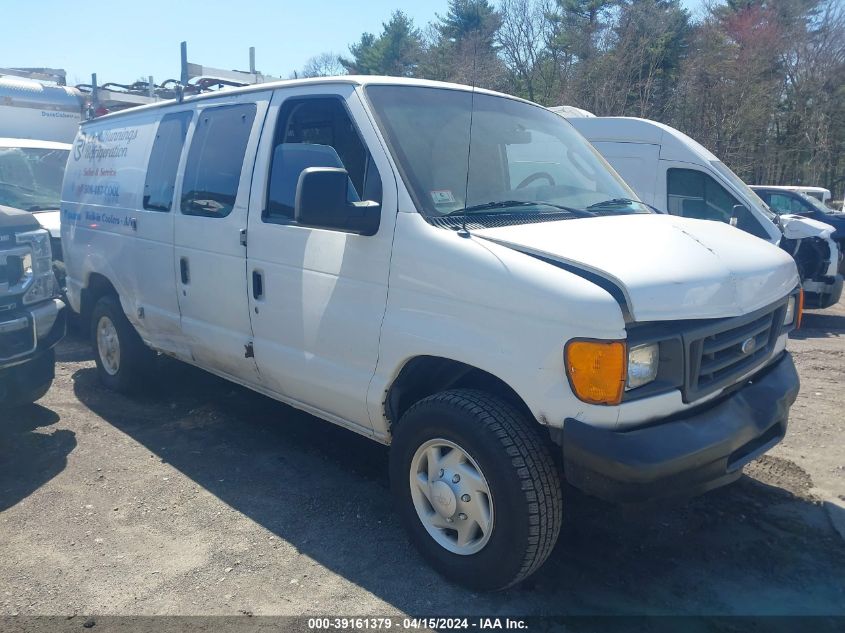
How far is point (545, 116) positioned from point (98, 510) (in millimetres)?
3457

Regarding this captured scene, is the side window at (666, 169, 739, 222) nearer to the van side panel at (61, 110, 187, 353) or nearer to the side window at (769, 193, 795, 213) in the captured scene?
the side window at (769, 193, 795, 213)

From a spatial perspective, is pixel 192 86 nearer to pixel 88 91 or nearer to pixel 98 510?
pixel 98 510

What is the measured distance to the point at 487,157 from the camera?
3.76 metres

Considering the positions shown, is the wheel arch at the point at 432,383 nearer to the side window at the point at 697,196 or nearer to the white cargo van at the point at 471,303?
the white cargo van at the point at 471,303

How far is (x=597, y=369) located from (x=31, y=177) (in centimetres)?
866

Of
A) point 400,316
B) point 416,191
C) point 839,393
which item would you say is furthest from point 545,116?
point 839,393

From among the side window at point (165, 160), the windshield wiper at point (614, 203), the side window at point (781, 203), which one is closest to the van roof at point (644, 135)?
the side window at point (781, 203)

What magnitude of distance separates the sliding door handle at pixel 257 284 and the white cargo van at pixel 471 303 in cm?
1

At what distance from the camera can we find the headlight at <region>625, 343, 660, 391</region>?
8.84 feet

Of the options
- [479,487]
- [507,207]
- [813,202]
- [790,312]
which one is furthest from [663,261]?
[813,202]

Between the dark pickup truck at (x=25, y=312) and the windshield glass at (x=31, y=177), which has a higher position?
the windshield glass at (x=31, y=177)

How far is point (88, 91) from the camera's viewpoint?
37.3ft

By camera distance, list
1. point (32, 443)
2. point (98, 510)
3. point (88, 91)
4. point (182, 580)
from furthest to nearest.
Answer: point (88, 91)
point (32, 443)
point (98, 510)
point (182, 580)

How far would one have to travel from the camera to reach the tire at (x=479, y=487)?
2.85m
